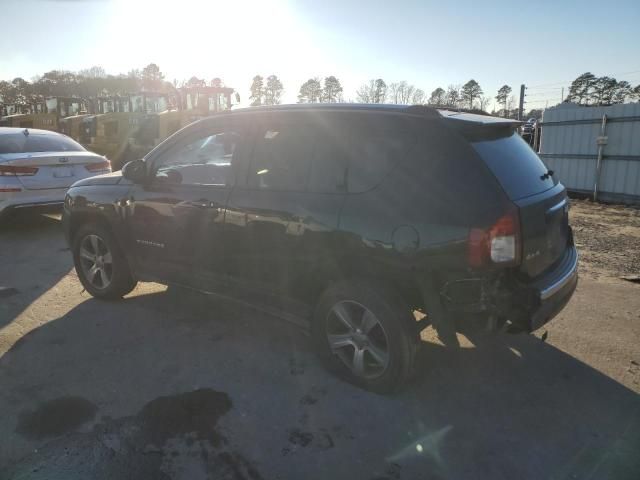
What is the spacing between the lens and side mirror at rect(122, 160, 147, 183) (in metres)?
4.40

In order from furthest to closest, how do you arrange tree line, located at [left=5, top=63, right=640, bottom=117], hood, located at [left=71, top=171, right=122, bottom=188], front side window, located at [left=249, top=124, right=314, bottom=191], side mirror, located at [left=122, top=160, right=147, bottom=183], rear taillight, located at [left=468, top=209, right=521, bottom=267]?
tree line, located at [left=5, top=63, right=640, bottom=117] < hood, located at [left=71, top=171, right=122, bottom=188] < side mirror, located at [left=122, top=160, right=147, bottom=183] < front side window, located at [left=249, top=124, right=314, bottom=191] < rear taillight, located at [left=468, top=209, right=521, bottom=267]

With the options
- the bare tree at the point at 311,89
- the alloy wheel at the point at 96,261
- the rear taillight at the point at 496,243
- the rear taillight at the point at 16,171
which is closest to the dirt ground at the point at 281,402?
the alloy wheel at the point at 96,261

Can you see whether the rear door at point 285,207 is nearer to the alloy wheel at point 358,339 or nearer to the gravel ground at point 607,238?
the alloy wheel at point 358,339

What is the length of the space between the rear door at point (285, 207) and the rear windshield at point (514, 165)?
0.94m

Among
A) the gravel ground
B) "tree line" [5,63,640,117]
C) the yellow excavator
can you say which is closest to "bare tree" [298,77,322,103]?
"tree line" [5,63,640,117]

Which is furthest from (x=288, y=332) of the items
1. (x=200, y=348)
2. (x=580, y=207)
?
(x=580, y=207)

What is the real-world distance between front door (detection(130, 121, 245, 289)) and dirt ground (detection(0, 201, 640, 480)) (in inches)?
23.2

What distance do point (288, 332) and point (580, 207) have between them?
8554mm

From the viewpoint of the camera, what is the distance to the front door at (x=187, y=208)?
3943 millimetres

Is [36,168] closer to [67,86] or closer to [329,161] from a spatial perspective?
[329,161]

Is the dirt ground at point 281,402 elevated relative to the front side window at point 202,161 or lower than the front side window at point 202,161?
lower

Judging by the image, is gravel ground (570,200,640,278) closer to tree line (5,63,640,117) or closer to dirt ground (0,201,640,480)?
dirt ground (0,201,640,480)

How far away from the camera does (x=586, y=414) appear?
3098 mm

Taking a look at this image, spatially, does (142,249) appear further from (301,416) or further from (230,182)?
(301,416)
